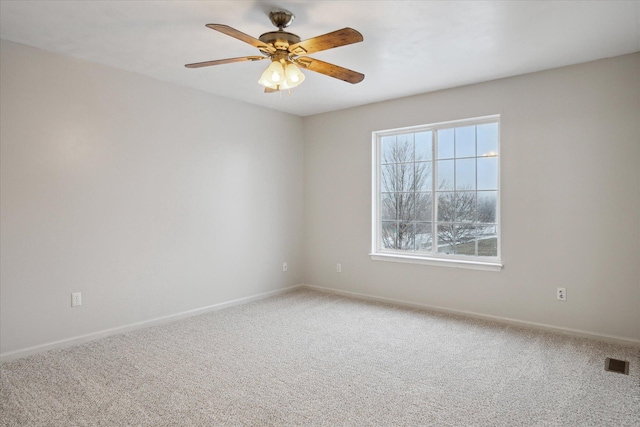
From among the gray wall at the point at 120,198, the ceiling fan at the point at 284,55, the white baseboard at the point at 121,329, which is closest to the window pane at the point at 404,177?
the gray wall at the point at 120,198

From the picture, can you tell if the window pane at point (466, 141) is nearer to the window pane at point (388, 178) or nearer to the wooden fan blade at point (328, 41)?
the window pane at point (388, 178)

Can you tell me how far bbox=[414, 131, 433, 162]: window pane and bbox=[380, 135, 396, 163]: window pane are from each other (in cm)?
31

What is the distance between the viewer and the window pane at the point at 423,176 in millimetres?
4570

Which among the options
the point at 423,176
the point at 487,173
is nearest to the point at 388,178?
the point at 423,176

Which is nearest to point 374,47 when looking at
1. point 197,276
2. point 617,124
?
point 617,124

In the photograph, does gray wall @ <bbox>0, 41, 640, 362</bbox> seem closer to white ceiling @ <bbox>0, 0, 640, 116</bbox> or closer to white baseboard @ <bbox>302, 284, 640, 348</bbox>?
white baseboard @ <bbox>302, 284, 640, 348</bbox>

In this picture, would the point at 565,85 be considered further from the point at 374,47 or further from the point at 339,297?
the point at 339,297

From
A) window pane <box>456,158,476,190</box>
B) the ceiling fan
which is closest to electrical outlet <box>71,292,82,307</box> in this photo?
the ceiling fan

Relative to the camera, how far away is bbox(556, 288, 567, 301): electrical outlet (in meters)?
3.57

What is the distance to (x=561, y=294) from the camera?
359 centimetres

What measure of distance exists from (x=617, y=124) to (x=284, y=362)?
336 centimetres

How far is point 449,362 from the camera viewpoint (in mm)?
2959

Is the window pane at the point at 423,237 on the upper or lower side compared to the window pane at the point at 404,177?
lower

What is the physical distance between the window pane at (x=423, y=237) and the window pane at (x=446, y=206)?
20cm
